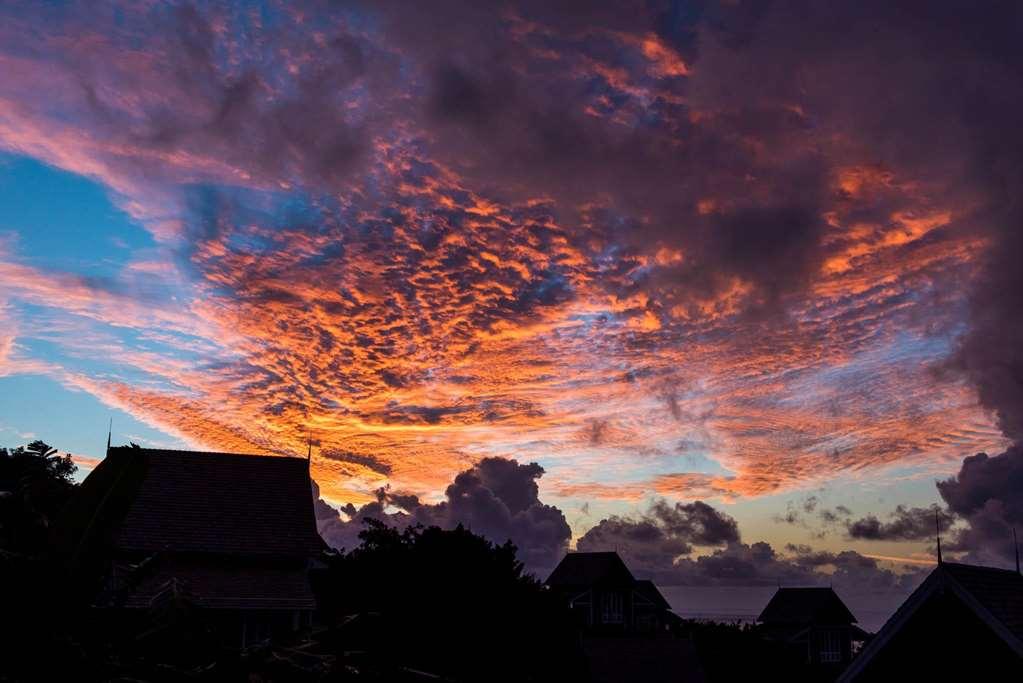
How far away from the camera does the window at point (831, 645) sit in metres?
87.8

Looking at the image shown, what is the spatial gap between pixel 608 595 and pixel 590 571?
9.54 ft

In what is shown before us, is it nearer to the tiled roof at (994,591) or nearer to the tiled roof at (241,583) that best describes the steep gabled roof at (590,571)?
the tiled roof at (241,583)

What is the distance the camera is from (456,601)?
3516cm

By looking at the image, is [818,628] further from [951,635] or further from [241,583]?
[951,635]

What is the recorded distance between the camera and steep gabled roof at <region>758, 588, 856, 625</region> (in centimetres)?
8869

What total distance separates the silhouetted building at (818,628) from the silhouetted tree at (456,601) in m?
58.1

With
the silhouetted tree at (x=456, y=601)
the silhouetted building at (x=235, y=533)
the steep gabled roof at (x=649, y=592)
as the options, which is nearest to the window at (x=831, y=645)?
the steep gabled roof at (x=649, y=592)

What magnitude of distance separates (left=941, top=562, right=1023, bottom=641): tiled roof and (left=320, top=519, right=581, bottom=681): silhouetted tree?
18283mm

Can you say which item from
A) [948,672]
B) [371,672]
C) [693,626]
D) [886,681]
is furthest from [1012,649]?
[693,626]

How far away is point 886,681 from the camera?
1933 centimetres

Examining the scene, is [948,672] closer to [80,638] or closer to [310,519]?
[80,638]

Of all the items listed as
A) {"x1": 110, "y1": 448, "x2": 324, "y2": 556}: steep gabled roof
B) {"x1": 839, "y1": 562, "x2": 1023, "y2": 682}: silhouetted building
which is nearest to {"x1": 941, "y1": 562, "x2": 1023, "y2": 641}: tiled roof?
{"x1": 839, "y1": 562, "x2": 1023, "y2": 682}: silhouetted building

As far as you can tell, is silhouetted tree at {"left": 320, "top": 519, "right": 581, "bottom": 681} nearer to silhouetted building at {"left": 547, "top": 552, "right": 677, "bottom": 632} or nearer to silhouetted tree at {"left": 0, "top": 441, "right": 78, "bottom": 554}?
silhouetted tree at {"left": 0, "top": 441, "right": 78, "bottom": 554}

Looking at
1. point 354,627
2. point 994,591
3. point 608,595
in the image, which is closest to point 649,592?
point 608,595
